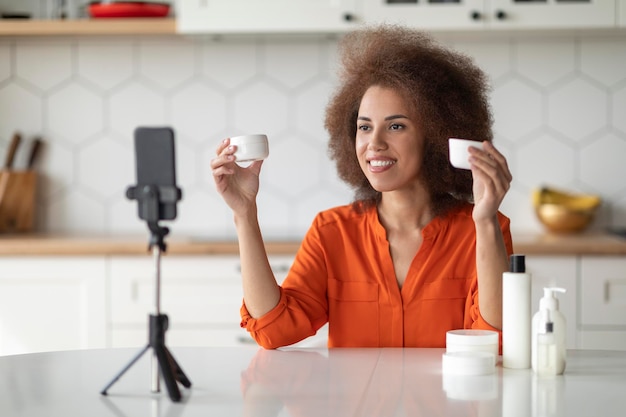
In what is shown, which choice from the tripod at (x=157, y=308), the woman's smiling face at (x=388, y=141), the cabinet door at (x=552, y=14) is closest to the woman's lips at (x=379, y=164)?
the woman's smiling face at (x=388, y=141)

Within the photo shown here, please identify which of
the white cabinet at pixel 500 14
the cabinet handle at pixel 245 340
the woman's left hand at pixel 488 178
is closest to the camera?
the woman's left hand at pixel 488 178

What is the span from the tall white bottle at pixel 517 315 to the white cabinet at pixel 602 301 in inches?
58.8

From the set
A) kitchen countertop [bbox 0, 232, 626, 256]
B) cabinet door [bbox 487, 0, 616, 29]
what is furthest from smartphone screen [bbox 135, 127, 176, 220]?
cabinet door [bbox 487, 0, 616, 29]

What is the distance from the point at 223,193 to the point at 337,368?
16.9 inches

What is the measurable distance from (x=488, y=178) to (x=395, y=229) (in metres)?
0.47

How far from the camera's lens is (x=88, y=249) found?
9.75 ft

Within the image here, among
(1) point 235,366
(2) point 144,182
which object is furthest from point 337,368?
(2) point 144,182

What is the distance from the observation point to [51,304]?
9.89 ft

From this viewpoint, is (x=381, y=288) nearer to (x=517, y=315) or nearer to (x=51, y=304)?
(x=517, y=315)

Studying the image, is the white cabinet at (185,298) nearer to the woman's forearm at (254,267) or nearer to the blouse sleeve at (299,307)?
the blouse sleeve at (299,307)

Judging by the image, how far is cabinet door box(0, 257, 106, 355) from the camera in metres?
3.00

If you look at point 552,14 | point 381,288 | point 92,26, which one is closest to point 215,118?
point 92,26

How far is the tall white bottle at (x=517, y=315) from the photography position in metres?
1.49

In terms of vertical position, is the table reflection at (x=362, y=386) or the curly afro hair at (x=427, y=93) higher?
the curly afro hair at (x=427, y=93)
